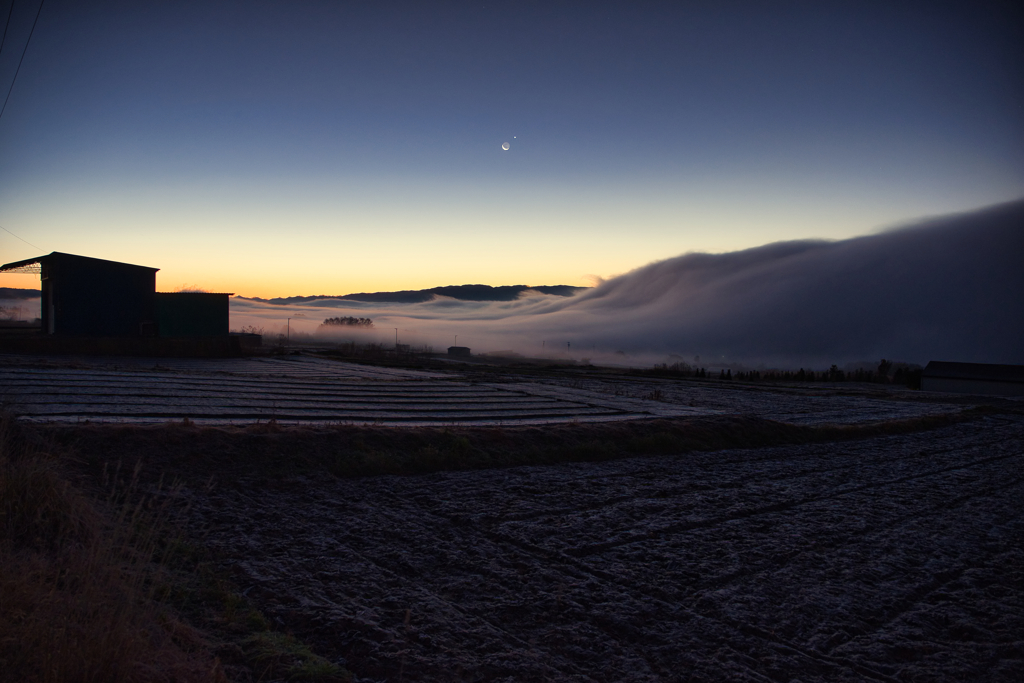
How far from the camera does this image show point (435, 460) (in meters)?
8.32

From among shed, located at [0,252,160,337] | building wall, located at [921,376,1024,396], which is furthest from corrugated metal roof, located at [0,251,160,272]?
building wall, located at [921,376,1024,396]

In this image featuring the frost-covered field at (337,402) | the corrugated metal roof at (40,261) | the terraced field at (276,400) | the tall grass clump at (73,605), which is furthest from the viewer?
the corrugated metal roof at (40,261)

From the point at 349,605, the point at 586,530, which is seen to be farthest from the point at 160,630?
the point at 586,530

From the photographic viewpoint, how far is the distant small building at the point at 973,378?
32.3 meters

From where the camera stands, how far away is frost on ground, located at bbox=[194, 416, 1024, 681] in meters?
3.53

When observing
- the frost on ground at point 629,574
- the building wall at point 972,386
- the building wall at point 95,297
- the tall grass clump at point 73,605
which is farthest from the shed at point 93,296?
the building wall at point 972,386

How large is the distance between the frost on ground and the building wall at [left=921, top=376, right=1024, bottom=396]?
31139 millimetres

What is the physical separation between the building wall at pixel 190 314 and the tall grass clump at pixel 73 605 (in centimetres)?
3059

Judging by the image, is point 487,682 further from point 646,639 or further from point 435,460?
point 435,460

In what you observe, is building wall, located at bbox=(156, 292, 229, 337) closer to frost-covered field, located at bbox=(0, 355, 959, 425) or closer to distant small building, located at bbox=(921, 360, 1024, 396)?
frost-covered field, located at bbox=(0, 355, 959, 425)

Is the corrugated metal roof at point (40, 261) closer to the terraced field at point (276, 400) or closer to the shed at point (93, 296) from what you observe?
the shed at point (93, 296)

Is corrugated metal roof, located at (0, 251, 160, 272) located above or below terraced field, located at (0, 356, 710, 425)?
above

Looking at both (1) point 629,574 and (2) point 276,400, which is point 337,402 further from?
(1) point 629,574

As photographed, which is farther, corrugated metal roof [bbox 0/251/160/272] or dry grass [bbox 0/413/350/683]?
corrugated metal roof [bbox 0/251/160/272]
